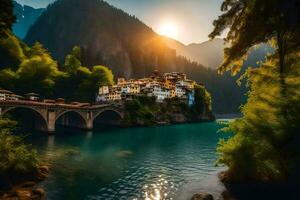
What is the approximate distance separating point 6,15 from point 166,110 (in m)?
138

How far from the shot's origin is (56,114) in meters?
103

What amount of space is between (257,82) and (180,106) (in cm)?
13379

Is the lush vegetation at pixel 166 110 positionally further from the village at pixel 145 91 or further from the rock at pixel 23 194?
the rock at pixel 23 194

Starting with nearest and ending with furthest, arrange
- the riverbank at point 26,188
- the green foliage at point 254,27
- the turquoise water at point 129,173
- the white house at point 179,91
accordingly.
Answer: the green foliage at point 254,27 < the riverbank at point 26,188 < the turquoise water at point 129,173 < the white house at point 179,91

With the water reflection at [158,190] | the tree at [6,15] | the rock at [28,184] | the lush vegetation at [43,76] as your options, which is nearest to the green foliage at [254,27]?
the water reflection at [158,190]

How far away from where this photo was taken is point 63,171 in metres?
43.7

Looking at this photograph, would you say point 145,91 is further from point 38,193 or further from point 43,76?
point 38,193

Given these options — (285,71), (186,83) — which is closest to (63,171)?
(285,71)

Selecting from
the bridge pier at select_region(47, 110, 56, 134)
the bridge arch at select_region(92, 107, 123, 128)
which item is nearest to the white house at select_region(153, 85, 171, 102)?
the bridge arch at select_region(92, 107, 123, 128)

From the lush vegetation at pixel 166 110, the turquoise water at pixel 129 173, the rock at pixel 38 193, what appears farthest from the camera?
the lush vegetation at pixel 166 110

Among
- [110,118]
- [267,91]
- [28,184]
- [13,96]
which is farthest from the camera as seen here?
[110,118]

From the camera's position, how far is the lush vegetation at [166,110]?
5320 inches

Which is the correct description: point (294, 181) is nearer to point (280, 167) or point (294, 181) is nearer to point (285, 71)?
point (280, 167)

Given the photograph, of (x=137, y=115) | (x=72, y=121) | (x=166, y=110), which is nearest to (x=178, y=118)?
(x=166, y=110)
